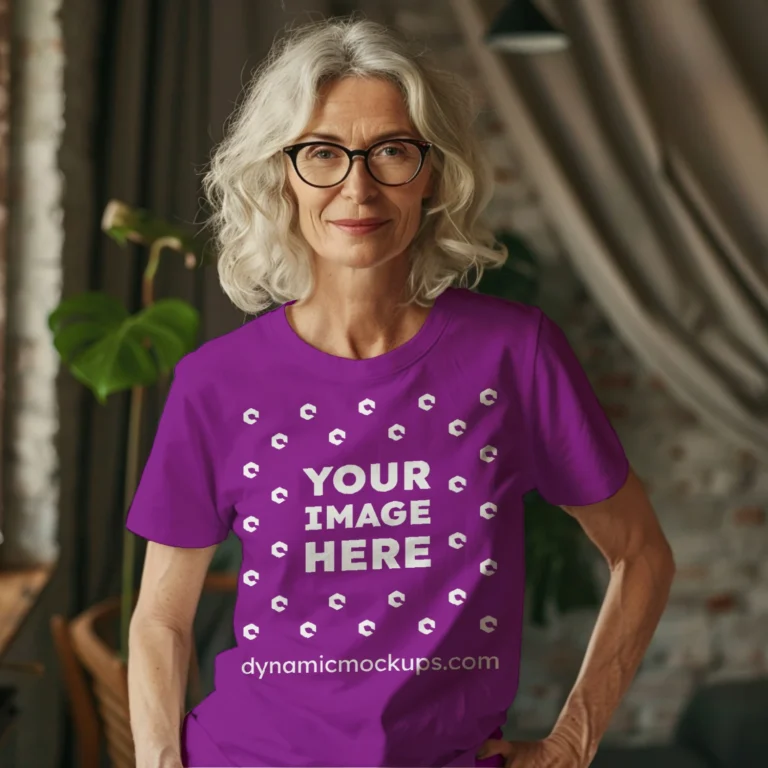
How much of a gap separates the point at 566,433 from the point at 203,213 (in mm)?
1932

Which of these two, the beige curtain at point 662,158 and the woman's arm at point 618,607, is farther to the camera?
the beige curtain at point 662,158

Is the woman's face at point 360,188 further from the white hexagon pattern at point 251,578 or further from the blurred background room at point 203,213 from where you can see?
the blurred background room at point 203,213

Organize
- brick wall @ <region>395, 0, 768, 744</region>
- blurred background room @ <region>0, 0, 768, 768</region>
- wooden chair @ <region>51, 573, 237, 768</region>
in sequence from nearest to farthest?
wooden chair @ <region>51, 573, 237, 768</region>, blurred background room @ <region>0, 0, 768, 768</region>, brick wall @ <region>395, 0, 768, 744</region>

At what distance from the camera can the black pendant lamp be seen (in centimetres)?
249

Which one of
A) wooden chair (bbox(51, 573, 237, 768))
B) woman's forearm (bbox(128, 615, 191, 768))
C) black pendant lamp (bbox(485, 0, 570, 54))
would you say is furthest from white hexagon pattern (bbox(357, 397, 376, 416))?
black pendant lamp (bbox(485, 0, 570, 54))

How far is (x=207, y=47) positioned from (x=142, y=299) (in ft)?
2.15

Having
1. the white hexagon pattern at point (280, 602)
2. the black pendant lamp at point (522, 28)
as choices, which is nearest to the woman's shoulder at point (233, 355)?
the white hexagon pattern at point (280, 602)

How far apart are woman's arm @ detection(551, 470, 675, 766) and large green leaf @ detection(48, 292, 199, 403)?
111 centimetres

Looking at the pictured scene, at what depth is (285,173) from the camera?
46.3 inches

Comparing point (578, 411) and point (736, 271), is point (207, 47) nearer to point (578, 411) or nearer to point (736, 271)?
point (736, 271)

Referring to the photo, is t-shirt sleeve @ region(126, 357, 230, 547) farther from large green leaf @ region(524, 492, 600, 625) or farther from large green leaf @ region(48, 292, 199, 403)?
large green leaf @ region(524, 492, 600, 625)

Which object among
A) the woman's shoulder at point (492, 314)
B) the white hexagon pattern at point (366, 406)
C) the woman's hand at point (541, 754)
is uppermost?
the woman's shoulder at point (492, 314)

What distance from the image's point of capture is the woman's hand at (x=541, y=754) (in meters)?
1.19

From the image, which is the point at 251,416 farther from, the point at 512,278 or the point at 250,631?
the point at 512,278
